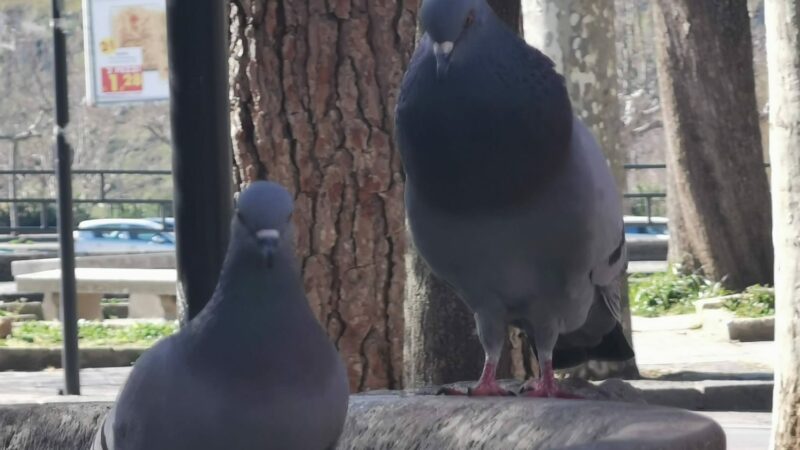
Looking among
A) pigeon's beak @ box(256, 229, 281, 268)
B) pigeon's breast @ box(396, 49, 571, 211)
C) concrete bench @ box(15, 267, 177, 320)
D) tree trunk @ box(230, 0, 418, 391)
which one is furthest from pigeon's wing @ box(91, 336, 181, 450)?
concrete bench @ box(15, 267, 177, 320)

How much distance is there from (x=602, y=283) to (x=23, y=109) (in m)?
42.7

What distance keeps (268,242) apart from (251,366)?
0.24 m

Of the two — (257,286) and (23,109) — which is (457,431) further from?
(23,109)

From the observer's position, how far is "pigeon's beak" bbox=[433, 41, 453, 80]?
10.6 feet

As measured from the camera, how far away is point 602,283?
3.83m

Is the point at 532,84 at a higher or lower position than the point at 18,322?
higher

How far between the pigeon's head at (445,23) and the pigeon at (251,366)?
0.67 m

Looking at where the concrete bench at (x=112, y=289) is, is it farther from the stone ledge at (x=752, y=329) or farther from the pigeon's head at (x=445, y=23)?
the pigeon's head at (x=445, y=23)

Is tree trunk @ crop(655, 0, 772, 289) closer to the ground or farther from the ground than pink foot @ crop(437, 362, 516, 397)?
farther from the ground

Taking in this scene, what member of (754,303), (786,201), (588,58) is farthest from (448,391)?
(754,303)

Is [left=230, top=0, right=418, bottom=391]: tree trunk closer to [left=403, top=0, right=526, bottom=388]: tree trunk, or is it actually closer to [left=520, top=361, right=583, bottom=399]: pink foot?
[left=403, top=0, right=526, bottom=388]: tree trunk

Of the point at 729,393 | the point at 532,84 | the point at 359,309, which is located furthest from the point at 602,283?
the point at 729,393

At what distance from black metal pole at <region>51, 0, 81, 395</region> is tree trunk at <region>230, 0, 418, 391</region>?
335 centimetres

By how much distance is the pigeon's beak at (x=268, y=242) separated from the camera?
263cm
